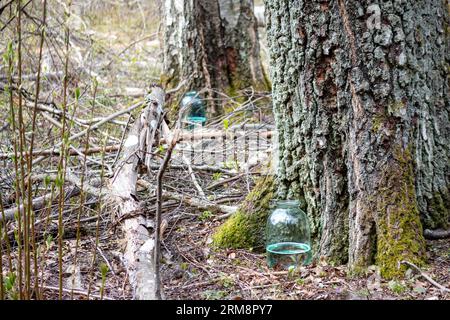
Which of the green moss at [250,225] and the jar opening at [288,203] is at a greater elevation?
the jar opening at [288,203]

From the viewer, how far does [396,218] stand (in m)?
2.71

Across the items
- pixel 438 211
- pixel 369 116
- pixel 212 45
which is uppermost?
pixel 212 45

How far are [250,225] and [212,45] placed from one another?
333 centimetres

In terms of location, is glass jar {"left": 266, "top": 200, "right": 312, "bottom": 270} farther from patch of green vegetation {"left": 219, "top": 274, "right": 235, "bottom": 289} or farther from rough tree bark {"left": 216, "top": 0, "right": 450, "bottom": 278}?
patch of green vegetation {"left": 219, "top": 274, "right": 235, "bottom": 289}

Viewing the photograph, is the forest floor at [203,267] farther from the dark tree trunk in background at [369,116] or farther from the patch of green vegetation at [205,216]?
the dark tree trunk in background at [369,116]

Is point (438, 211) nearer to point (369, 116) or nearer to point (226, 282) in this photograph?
point (369, 116)

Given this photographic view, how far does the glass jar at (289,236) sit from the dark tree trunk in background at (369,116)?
8 centimetres

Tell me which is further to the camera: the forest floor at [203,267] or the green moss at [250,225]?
the green moss at [250,225]

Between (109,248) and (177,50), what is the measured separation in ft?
11.4

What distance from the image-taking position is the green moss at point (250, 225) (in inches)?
130

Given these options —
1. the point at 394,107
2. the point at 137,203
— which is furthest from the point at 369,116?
the point at 137,203

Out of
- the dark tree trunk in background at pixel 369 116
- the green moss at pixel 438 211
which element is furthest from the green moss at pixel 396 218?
the green moss at pixel 438 211

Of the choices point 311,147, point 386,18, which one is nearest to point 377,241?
point 311,147

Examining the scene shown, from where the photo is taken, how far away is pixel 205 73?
621cm
